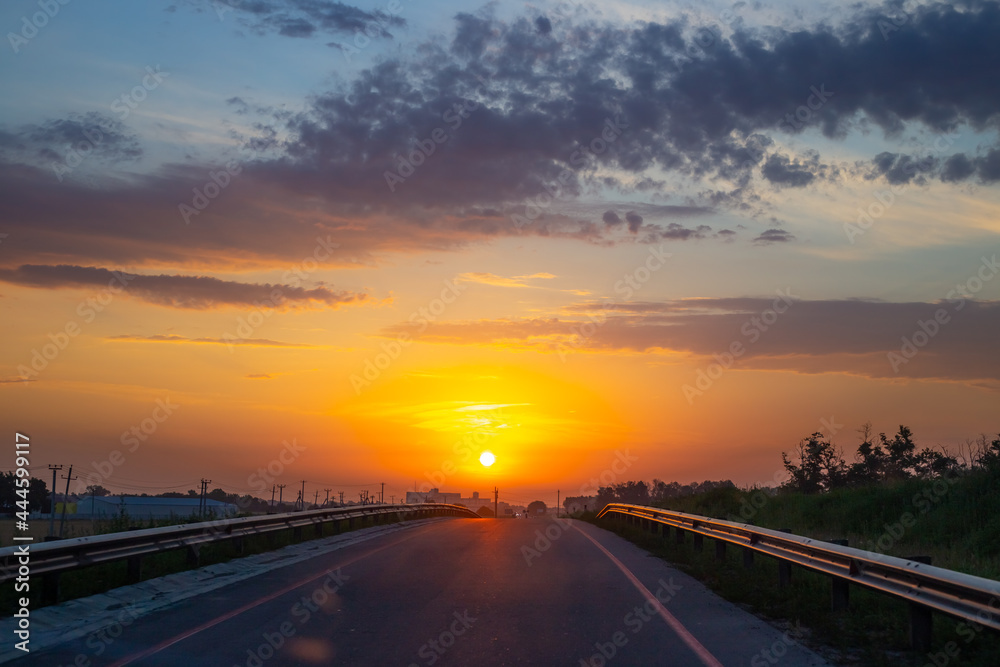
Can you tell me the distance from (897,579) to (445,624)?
5124 mm

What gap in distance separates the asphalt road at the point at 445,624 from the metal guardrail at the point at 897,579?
1145mm

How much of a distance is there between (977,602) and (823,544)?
328 centimetres

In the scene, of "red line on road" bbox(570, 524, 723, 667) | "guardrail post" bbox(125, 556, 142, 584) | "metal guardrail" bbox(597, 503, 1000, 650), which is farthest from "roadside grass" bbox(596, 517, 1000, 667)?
"guardrail post" bbox(125, 556, 142, 584)

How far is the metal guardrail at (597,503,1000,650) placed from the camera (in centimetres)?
718

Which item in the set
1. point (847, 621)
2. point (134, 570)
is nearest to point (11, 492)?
point (134, 570)

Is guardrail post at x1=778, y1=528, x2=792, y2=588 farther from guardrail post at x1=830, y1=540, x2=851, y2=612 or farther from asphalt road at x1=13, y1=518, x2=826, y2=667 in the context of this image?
guardrail post at x1=830, y1=540, x2=851, y2=612

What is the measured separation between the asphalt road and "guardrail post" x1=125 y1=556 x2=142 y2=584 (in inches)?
58.1

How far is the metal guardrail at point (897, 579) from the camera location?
7.18 meters

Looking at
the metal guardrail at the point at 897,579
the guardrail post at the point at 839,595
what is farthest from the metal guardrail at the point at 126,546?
the guardrail post at the point at 839,595

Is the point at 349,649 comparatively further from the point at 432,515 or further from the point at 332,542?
the point at 432,515

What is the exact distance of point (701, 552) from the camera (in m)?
18.4

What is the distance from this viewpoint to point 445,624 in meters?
9.76

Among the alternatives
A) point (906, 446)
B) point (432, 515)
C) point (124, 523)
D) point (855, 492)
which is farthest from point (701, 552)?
point (906, 446)

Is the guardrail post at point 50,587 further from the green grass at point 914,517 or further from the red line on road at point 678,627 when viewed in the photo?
the green grass at point 914,517
